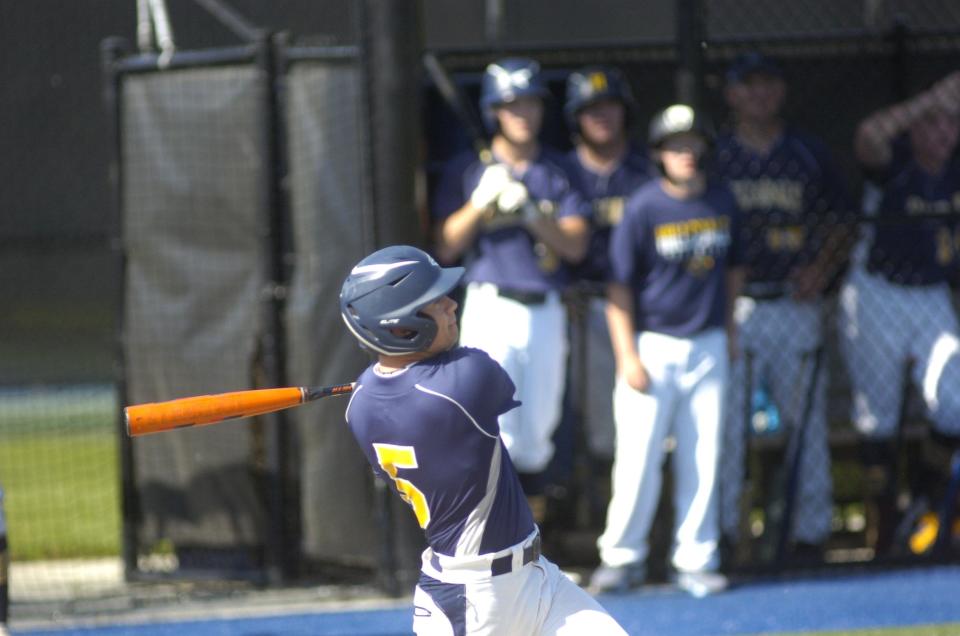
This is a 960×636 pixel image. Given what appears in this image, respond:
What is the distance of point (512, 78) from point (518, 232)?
2.24 ft

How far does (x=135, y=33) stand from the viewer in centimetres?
1063

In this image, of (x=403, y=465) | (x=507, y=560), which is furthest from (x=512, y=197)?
(x=507, y=560)

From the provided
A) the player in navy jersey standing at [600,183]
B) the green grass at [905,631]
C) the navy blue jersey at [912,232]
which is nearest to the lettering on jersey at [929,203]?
the navy blue jersey at [912,232]

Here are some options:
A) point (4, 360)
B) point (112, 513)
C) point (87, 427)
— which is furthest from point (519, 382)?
point (4, 360)

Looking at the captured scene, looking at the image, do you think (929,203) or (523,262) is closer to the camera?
(523,262)

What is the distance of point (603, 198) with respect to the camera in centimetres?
651

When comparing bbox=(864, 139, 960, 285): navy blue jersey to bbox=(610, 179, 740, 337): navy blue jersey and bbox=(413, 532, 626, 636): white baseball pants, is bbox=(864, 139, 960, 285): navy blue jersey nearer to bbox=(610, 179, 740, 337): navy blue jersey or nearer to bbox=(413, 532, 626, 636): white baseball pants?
bbox=(610, 179, 740, 337): navy blue jersey

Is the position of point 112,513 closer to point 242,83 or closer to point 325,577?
point 325,577

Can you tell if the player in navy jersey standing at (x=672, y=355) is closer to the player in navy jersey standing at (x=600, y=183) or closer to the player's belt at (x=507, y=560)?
the player in navy jersey standing at (x=600, y=183)

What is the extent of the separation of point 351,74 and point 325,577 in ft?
7.82

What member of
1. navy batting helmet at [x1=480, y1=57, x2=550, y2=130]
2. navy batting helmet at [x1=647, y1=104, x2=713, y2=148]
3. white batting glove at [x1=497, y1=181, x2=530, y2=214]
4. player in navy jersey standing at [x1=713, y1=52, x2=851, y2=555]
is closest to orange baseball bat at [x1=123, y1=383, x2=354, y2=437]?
white batting glove at [x1=497, y1=181, x2=530, y2=214]

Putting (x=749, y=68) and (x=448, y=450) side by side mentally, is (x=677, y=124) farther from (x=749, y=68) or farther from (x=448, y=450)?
(x=448, y=450)

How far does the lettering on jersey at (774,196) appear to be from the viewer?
6.54 m

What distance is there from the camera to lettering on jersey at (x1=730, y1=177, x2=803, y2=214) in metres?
6.54
